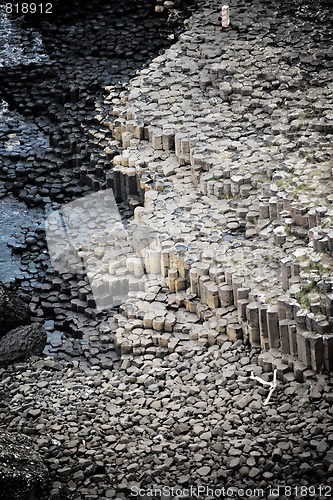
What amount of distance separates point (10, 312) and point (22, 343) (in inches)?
18.5

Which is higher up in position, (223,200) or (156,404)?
(223,200)

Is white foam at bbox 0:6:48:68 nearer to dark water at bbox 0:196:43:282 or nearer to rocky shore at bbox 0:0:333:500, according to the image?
rocky shore at bbox 0:0:333:500

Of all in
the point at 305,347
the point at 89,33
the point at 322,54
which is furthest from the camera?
the point at 89,33

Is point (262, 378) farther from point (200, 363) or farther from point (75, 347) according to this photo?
point (75, 347)

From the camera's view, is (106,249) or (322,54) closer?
(106,249)

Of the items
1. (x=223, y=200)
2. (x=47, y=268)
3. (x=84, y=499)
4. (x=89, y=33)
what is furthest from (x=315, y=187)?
(x=89, y=33)

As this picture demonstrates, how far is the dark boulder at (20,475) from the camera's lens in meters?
11.8

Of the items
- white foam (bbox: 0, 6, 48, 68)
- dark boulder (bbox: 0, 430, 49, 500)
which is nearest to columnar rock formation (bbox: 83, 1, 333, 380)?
dark boulder (bbox: 0, 430, 49, 500)

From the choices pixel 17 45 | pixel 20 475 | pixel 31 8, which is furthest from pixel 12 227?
pixel 20 475

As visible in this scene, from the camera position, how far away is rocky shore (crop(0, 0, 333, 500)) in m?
12.1

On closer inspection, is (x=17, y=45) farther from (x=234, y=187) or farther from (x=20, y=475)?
(x=20, y=475)

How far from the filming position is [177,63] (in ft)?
57.8

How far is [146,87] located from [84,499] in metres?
7.13

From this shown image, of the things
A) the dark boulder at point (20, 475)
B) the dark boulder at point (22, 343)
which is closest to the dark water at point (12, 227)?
the dark boulder at point (22, 343)
